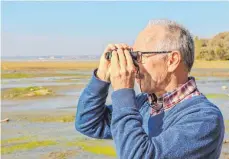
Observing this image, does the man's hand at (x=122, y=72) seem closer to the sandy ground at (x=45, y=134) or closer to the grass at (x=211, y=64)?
the sandy ground at (x=45, y=134)

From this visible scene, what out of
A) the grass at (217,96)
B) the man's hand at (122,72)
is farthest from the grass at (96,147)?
the grass at (217,96)

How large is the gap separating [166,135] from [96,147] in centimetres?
819

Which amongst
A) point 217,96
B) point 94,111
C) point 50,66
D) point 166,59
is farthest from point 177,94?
point 50,66

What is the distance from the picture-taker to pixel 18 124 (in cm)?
1470

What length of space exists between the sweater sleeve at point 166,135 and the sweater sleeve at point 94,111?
1.77ft

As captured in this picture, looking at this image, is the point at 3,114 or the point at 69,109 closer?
the point at 3,114

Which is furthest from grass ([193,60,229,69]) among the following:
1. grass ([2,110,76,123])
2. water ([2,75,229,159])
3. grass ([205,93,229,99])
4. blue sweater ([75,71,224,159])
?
blue sweater ([75,71,224,159])

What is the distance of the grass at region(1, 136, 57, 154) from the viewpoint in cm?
1100

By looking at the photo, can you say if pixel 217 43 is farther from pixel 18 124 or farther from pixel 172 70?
pixel 172 70

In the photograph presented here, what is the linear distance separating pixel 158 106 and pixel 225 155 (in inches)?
281

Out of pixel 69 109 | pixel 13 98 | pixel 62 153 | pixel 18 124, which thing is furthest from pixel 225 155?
pixel 13 98

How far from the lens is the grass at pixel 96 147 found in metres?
10.4

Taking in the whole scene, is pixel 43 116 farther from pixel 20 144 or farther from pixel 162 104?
pixel 162 104

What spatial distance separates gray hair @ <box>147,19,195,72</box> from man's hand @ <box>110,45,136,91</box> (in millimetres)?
230
